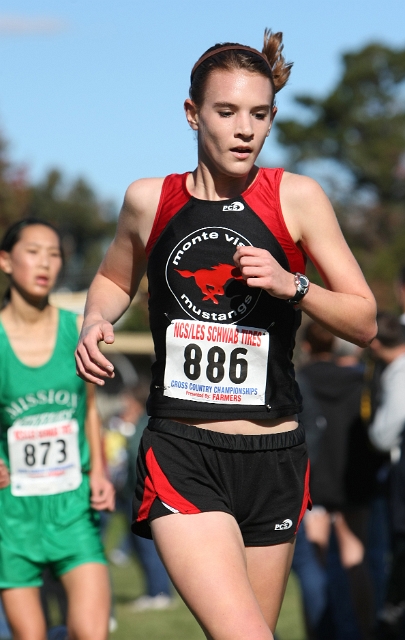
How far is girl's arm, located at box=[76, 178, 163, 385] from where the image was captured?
3.31 metres

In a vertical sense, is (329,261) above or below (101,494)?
above

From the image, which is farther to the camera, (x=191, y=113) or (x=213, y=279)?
(x=191, y=113)

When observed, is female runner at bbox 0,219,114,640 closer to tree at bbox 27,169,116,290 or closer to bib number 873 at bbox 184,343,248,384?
bib number 873 at bbox 184,343,248,384

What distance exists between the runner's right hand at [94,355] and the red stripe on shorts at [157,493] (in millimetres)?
365

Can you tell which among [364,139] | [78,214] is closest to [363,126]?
[364,139]

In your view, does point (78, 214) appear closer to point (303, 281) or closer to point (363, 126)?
point (363, 126)

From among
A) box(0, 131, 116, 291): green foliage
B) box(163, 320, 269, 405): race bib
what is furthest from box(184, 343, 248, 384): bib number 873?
box(0, 131, 116, 291): green foliage

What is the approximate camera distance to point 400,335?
6766 millimetres

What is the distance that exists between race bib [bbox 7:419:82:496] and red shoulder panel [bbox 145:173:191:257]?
1.69 meters

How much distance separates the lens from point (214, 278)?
3.46 m

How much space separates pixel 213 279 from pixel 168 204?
0.36 metres

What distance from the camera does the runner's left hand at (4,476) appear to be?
4.85 meters

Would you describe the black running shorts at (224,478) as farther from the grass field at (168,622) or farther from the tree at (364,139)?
the tree at (364,139)

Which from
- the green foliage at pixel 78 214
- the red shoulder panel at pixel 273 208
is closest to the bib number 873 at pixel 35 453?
the red shoulder panel at pixel 273 208
